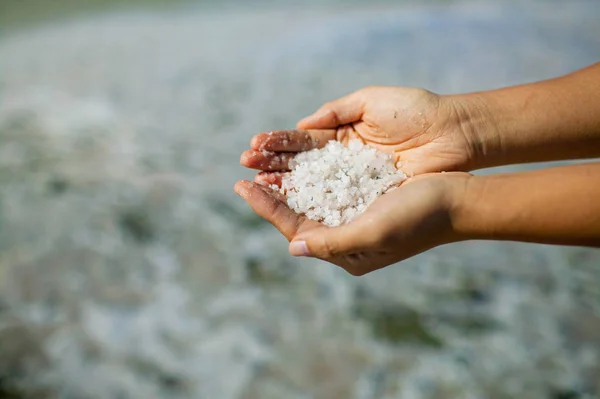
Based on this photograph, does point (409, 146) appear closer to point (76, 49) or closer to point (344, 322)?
point (344, 322)

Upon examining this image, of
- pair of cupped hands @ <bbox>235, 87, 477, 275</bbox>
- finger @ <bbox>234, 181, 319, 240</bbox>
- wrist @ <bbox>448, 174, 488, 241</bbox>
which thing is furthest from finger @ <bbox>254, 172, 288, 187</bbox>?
wrist @ <bbox>448, 174, 488, 241</bbox>

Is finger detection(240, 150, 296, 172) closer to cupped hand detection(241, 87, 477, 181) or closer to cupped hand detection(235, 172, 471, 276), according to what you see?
cupped hand detection(241, 87, 477, 181)

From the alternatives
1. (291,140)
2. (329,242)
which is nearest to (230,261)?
(291,140)

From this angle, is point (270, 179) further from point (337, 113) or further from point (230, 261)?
point (230, 261)

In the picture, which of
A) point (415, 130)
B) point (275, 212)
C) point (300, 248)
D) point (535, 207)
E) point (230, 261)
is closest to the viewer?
point (535, 207)

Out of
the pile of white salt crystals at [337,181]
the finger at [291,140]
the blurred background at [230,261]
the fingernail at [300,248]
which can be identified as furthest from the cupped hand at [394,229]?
the blurred background at [230,261]

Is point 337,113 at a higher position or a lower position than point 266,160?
higher

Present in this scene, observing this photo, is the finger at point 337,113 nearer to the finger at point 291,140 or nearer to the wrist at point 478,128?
the finger at point 291,140
